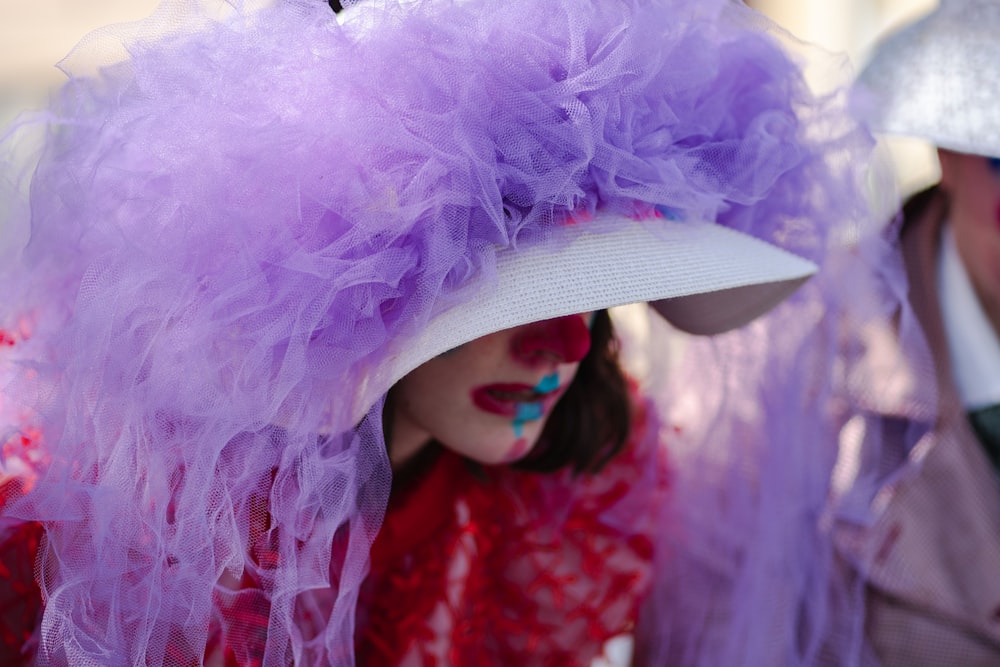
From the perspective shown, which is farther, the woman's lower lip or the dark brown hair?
the dark brown hair

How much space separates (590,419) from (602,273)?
0.39m

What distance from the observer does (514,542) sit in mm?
1043

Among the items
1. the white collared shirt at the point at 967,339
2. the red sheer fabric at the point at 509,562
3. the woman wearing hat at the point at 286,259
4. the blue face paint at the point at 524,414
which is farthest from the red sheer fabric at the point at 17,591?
the white collared shirt at the point at 967,339

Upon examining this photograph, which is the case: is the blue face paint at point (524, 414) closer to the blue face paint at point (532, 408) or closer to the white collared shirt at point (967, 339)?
the blue face paint at point (532, 408)

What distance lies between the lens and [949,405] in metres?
1.08

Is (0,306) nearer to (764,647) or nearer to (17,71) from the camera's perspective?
(764,647)

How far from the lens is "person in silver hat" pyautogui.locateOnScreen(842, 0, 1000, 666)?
41.1 inches

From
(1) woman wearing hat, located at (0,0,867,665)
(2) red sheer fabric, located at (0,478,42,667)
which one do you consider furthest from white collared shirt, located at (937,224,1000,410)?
(2) red sheer fabric, located at (0,478,42,667)

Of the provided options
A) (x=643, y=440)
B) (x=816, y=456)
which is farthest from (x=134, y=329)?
(x=816, y=456)

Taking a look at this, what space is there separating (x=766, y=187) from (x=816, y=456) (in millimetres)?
382

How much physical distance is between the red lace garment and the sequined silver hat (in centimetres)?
47

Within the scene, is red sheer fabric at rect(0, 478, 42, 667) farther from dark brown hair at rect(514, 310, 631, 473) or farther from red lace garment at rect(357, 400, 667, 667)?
dark brown hair at rect(514, 310, 631, 473)

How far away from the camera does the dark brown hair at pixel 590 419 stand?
1.06m

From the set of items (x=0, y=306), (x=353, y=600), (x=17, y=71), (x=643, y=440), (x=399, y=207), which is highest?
(x=399, y=207)
